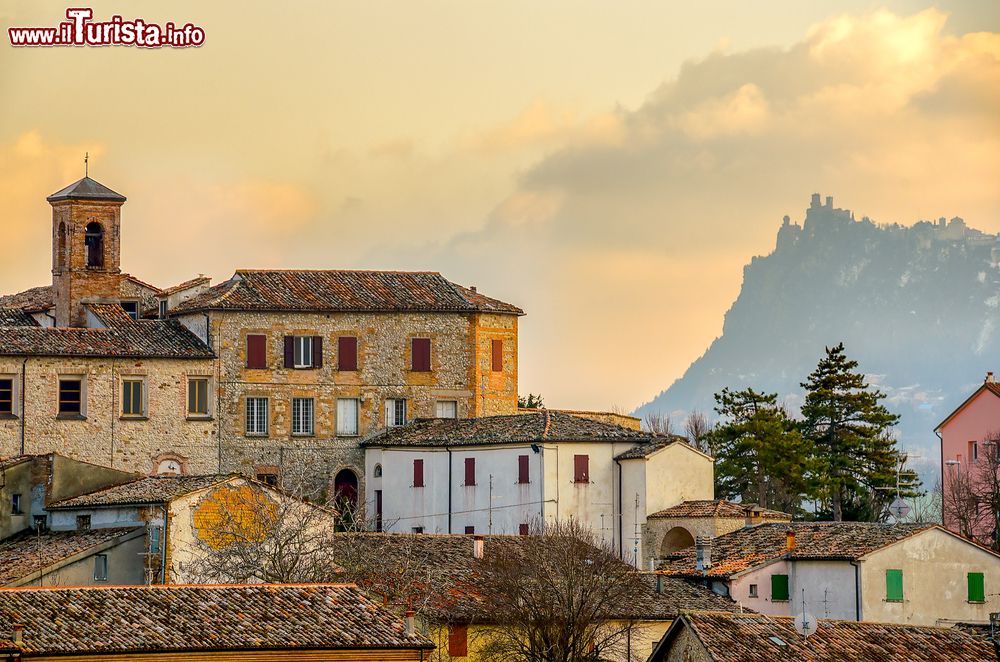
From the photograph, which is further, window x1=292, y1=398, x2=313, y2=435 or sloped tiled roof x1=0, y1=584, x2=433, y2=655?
window x1=292, y1=398, x2=313, y2=435

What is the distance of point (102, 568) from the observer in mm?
52500

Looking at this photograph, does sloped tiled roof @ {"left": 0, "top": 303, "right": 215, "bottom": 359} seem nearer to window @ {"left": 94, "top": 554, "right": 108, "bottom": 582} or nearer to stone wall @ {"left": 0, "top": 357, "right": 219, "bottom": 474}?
stone wall @ {"left": 0, "top": 357, "right": 219, "bottom": 474}

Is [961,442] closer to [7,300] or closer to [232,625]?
[7,300]

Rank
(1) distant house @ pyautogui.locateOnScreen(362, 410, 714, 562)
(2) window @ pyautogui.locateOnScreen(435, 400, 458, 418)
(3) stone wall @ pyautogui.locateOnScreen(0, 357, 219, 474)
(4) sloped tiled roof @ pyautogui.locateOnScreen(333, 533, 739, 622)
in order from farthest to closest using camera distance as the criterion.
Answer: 1. (2) window @ pyautogui.locateOnScreen(435, 400, 458, 418)
2. (3) stone wall @ pyautogui.locateOnScreen(0, 357, 219, 474)
3. (1) distant house @ pyautogui.locateOnScreen(362, 410, 714, 562)
4. (4) sloped tiled roof @ pyautogui.locateOnScreen(333, 533, 739, 622)

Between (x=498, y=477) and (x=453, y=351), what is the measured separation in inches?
265

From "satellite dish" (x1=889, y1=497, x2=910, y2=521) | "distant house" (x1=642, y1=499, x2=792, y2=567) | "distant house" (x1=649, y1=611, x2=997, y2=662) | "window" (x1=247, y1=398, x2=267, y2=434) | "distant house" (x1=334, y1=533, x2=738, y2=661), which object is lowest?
"distant house" (x1=649, y1=611, x2=997, y2=662)

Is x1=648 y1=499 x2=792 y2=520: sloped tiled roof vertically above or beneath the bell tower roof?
beneath

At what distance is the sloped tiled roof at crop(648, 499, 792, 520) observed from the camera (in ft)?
210

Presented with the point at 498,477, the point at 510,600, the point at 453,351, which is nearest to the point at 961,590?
the point at 510,600

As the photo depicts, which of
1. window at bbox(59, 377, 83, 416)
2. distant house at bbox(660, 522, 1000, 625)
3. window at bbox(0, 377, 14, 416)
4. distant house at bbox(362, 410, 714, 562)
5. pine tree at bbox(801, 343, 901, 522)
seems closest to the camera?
distant house at bbox(660, 522, 1000, 625)

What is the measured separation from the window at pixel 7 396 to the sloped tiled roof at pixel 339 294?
6.85 m

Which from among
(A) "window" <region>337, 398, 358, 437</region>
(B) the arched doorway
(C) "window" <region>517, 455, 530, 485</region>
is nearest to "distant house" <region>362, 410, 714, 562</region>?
(C) "window" <region>517, 455, 530, 485</region>

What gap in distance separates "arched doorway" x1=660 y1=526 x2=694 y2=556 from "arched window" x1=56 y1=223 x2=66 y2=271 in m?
22.4

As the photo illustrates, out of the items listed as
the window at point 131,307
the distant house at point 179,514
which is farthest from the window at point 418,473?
the distant house at point 179,514
